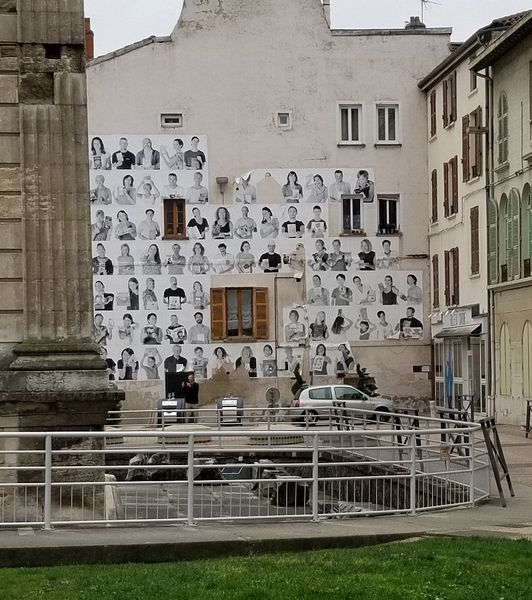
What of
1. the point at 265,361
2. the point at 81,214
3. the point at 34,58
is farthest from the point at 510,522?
the point at 265,361

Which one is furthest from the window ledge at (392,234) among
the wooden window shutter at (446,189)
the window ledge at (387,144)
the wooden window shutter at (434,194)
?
the window ledge at (387,144)

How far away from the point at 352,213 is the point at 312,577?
42.4 meters

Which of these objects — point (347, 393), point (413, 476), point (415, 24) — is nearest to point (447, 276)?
point (347, 393)

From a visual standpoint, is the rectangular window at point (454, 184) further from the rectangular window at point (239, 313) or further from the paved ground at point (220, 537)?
the paved ground at point (220, 537)

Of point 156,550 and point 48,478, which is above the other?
point 48,478

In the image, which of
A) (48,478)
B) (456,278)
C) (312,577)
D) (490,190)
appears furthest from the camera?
(456,278)

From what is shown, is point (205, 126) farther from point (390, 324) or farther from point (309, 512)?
point (309, 512)

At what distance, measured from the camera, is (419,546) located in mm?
14109

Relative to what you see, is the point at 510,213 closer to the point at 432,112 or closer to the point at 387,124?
the point at 432,112

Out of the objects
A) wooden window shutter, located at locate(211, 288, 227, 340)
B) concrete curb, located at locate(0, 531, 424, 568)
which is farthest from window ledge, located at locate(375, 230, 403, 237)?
concrete curb, located at locate(0, 531, 424, 568)

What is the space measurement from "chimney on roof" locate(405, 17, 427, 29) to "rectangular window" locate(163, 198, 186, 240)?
487 inches

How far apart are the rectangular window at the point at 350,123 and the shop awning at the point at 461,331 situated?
8.11 meters

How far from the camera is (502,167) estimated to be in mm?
45375

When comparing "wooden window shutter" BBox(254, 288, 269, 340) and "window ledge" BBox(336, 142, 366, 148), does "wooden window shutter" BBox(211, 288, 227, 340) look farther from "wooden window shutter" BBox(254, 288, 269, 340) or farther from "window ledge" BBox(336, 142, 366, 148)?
"window ledge" BBox(336, 142, 366, 148)
